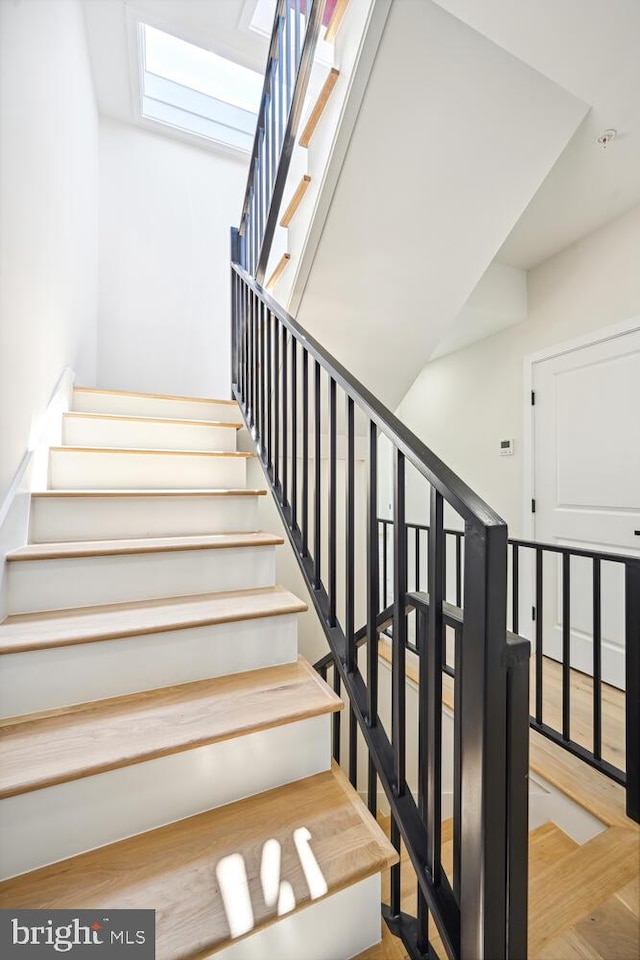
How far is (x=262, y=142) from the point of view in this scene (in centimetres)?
248

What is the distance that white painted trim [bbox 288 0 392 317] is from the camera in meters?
1.37

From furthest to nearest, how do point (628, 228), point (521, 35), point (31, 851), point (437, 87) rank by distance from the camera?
point (628, 228) → point (437, 87) → point (521, 35) → point (31, 851)

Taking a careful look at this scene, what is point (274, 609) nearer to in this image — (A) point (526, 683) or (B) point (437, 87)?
(A) point (526, 683)

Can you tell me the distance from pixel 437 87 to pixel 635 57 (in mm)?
582

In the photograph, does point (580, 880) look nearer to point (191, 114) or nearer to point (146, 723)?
point (146, 723)

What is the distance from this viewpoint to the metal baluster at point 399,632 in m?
0.88

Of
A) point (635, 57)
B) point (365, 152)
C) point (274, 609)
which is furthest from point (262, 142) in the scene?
point (274, 609)

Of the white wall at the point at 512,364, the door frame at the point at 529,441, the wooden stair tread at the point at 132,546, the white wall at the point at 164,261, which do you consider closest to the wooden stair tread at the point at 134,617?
the wooden stair tread at the point at 132,546

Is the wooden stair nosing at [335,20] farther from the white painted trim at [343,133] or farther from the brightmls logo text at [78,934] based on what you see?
the brightmls logo text at [78,934]

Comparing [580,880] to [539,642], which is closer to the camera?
[580,880]

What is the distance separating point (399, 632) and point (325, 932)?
62 centimetres

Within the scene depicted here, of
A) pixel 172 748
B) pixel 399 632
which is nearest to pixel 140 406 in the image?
pixel 172 748

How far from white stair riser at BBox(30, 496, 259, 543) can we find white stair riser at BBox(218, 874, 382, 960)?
3.85ft

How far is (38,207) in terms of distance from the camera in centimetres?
160
